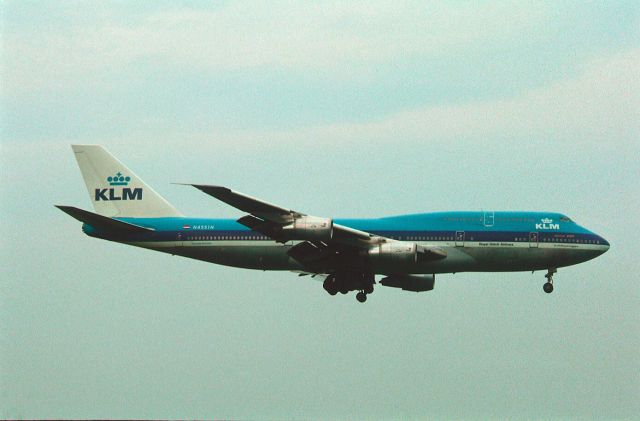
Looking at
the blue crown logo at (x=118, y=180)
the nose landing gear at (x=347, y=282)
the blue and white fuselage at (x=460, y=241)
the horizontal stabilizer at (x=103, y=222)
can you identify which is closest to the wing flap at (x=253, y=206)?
the blue and white fuselage at (x=460, y=241)

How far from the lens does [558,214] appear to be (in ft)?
176

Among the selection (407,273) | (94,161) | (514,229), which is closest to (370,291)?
(407,273)

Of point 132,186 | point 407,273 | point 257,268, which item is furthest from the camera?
point 132,186

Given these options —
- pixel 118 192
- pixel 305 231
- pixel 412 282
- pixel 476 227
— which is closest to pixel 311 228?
pixel 305 231

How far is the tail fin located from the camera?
58.2 meters

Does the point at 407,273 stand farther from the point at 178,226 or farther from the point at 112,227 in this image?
the point at 112,227

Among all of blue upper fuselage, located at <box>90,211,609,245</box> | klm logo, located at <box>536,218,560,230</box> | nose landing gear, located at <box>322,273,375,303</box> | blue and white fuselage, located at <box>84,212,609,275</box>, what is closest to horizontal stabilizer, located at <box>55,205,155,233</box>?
blue and white fuselage, located at <box>84,212,609,275</box>

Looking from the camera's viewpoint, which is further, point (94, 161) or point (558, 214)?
point (94, 161)

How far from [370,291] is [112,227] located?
52.3 ft

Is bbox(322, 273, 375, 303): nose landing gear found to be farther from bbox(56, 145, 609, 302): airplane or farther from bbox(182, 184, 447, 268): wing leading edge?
bbox(182, 184, 447, 268): wing leading edge

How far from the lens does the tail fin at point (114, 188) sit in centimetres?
5819

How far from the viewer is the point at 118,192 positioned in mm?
59500

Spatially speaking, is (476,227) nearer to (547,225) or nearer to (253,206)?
(547,225)

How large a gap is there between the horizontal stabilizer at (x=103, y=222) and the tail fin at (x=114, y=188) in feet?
6.06
